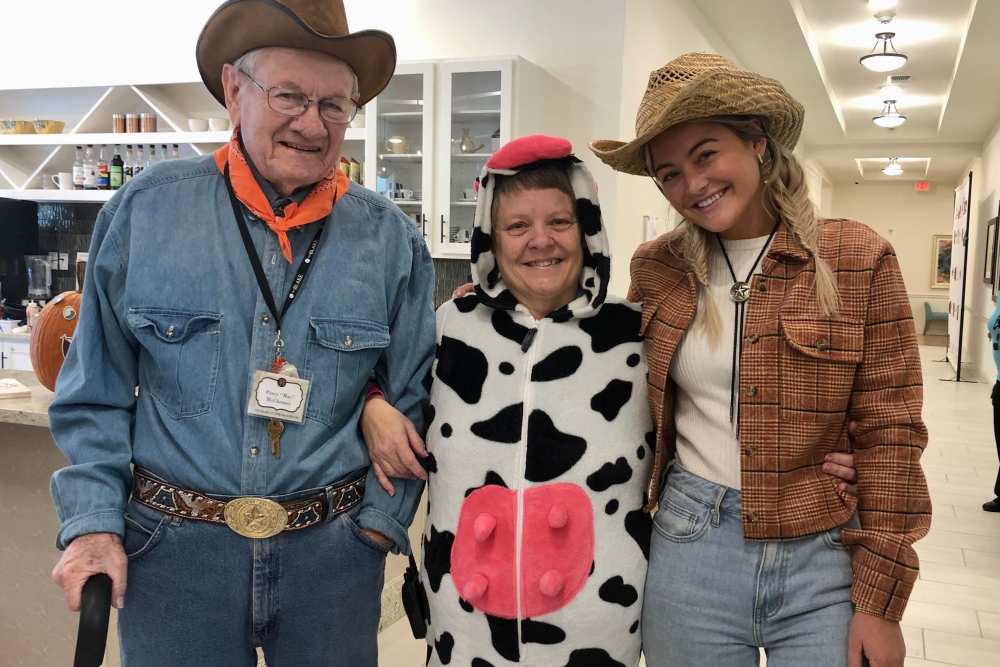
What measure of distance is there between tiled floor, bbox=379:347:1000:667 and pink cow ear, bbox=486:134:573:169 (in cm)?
194

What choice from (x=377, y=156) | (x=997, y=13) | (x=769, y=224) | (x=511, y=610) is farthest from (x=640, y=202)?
(x=511, y=610)

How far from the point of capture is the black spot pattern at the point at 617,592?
145cm

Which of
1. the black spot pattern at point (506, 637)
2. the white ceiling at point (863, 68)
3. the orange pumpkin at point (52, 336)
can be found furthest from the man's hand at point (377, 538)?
the white ceiling at point (863, 68)

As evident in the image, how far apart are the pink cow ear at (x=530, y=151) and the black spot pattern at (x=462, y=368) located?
352 millimetres

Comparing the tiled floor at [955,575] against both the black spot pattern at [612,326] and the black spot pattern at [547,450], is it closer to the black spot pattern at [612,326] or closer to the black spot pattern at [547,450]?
the black spot pattern at [547,450]

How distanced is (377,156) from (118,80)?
1919 mm

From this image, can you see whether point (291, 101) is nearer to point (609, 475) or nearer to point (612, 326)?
point (612, 326)

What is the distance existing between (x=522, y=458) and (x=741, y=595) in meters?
0.43

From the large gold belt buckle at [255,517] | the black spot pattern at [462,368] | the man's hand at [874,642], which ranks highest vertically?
the black spot pattern at [462,368]

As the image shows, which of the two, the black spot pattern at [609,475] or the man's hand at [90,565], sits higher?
the black spot pattern at [609,475]

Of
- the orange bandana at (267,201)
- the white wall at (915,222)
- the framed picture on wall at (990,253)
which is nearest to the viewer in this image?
the orange bandana at (267,201)

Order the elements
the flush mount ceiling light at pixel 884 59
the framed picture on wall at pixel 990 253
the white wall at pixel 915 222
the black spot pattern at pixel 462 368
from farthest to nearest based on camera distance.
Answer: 1. the white wall at pixel 915 222
2. the framed picture on wall at pixel 990 253
3. the flush mount ceiling light at pixel 884 59
4. the black spot pattern at pixel 462 368

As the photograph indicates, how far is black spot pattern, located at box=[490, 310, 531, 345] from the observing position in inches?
60.7

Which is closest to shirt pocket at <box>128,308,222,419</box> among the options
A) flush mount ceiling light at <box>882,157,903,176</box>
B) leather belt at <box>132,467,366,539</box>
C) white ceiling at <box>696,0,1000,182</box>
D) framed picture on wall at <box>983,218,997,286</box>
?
leather belt at <box>132,467,366,539</box>
